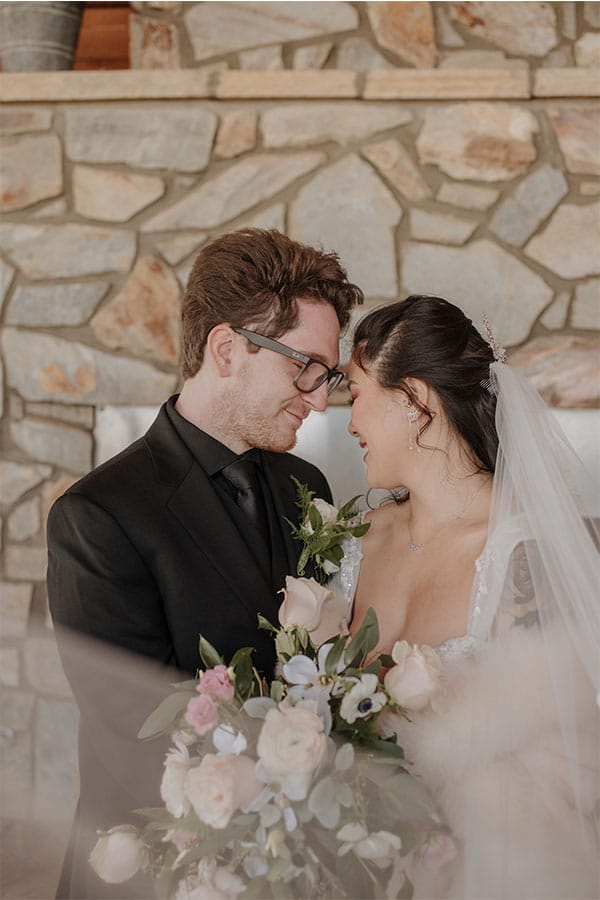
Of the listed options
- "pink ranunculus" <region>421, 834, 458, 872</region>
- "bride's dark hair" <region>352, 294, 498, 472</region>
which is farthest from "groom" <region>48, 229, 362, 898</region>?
"pink ranunculus" <region>421, 834, 458, 872</region>

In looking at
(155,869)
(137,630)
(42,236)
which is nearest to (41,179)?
(42,236)

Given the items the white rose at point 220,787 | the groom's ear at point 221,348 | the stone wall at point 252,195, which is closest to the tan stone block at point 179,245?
the stone wall at point 252,195

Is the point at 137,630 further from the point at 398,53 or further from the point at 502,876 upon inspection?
the point at 398,53

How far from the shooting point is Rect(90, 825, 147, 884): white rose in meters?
1.42

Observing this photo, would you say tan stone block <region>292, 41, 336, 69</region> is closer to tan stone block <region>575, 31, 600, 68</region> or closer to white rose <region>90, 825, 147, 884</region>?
tan stone block <region>575, 31, 600, 68</region>

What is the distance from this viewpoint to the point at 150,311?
3.27 m

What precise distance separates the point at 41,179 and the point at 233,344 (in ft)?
5.56

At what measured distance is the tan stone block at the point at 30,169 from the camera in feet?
10.8

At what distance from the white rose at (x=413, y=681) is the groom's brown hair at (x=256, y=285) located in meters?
0.75

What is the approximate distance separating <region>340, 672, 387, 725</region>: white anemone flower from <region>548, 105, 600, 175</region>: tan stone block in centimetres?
223

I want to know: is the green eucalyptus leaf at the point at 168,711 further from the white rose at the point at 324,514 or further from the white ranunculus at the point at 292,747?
the white rose at the point at 324,514

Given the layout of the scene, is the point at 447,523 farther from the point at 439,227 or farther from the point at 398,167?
the point at 398,167

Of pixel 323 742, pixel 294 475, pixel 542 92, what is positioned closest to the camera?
pixel 323 742

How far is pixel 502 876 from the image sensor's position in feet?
5.13
